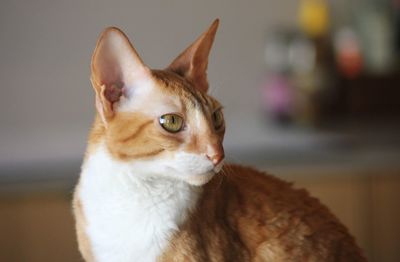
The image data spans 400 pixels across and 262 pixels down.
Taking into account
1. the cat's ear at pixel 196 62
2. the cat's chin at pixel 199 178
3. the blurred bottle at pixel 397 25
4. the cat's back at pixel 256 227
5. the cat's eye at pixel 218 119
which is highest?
the blurred bottle at pixel 397 25

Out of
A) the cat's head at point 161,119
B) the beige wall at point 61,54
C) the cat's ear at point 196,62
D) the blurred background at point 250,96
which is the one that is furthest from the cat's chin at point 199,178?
the beige wall at point 61,54

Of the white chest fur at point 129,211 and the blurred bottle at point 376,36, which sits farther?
the blurred bottle at point 376,36

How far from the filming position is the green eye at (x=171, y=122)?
635 mm

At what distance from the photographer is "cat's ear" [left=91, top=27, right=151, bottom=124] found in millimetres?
578

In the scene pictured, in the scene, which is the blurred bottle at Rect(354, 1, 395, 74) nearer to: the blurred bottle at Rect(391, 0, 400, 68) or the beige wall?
the blurred bottle at Rect(391, 0, 400, 68)

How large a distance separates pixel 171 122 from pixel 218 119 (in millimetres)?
59

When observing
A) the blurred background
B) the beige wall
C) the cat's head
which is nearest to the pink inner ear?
the cat's head

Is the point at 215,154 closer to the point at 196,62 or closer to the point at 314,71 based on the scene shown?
the point at 196,62

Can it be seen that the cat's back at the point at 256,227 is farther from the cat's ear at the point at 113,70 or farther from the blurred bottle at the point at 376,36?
the blurred bottle at the point at 376,36

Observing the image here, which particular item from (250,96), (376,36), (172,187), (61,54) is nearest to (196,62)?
(172,187)

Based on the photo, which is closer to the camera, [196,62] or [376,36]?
[196,62]

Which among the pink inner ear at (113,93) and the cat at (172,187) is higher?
the pink inner ear at (113,93)

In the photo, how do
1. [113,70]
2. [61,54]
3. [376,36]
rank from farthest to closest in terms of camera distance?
[376,36]
[61,54]
[113,70]

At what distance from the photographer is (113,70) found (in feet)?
2.03
